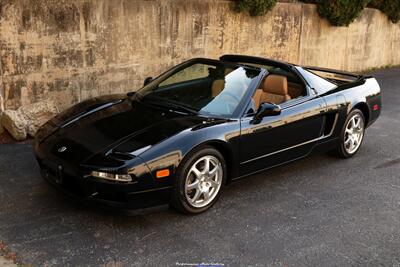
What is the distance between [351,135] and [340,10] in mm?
6181

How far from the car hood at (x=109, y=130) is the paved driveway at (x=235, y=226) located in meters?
0.55

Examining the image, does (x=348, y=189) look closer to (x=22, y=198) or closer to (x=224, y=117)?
(x=224, y=117)

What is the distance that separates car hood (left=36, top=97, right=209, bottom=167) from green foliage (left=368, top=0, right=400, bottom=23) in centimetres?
998

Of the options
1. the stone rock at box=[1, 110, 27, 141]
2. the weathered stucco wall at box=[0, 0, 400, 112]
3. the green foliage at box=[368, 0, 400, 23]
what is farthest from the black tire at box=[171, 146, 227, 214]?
the green foliage at box=[368, 0, 400, 23]

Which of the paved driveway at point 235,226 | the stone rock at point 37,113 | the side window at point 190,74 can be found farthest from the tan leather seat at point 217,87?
the stone rock at point 37,113

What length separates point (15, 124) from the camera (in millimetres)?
5980

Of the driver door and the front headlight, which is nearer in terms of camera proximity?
the front headlight

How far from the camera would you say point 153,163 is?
3.76m

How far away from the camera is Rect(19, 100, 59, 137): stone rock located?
619 centimetres

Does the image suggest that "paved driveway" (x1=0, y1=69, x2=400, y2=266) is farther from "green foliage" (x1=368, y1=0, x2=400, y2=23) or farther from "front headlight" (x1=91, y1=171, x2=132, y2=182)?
"green foliage" (x1=368, y1=0, x2=400, y2=23)

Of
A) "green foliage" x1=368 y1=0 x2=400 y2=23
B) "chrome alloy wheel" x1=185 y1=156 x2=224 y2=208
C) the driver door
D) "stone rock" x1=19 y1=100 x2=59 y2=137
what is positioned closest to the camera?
"chrome alloy wheel" x1=185 y1=156 x2=224 y2=208

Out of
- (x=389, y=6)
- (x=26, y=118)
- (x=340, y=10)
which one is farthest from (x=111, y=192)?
(x=389, y=6)

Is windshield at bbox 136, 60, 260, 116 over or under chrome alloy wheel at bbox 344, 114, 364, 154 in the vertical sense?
over

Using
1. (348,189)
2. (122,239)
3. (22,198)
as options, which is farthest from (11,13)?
(348,189)
